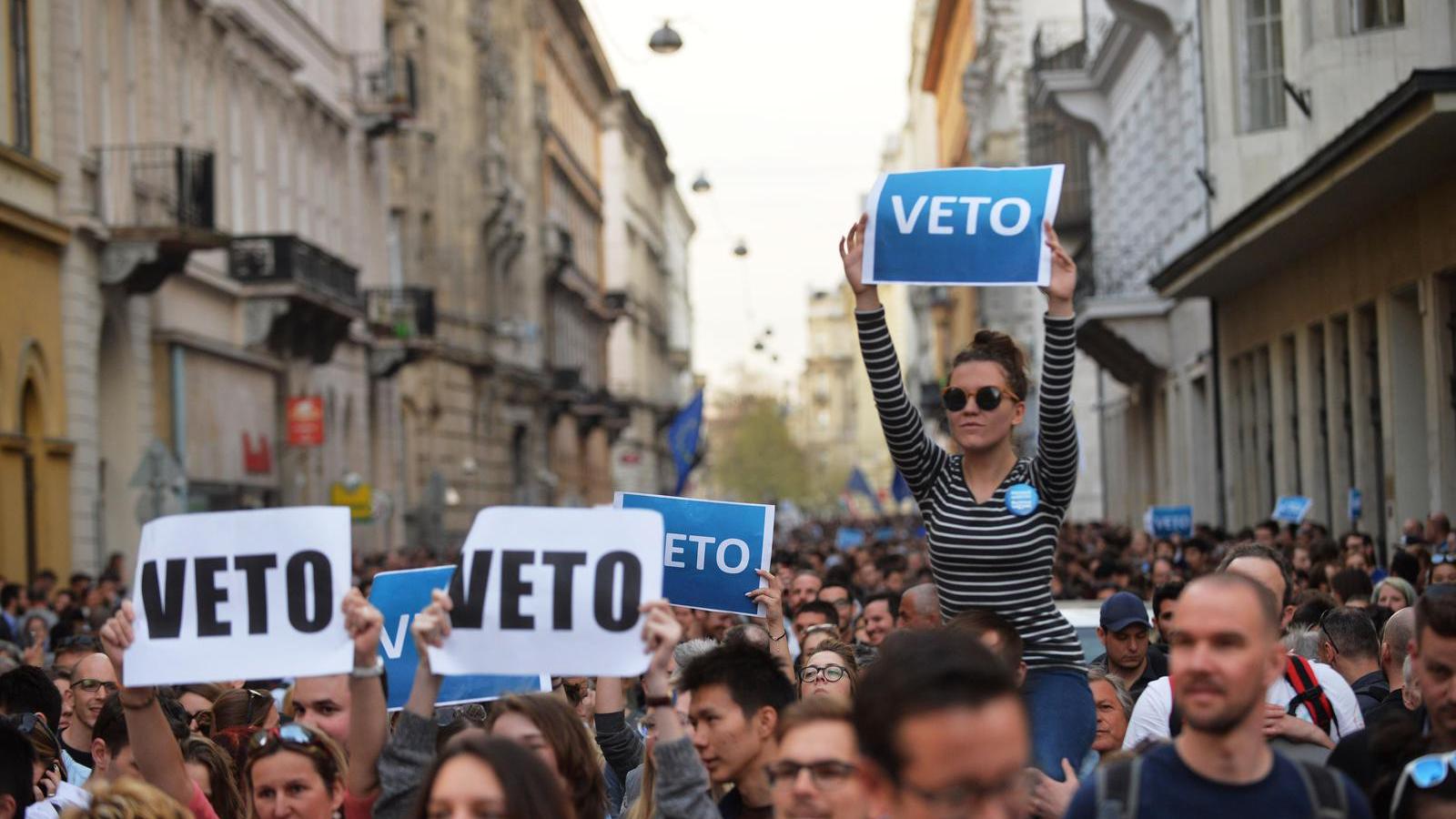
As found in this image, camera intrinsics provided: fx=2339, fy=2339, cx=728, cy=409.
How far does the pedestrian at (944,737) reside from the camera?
13.1 ft

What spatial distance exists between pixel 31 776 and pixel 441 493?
39.7 metres

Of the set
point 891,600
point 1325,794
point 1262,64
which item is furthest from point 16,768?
point 1262,64

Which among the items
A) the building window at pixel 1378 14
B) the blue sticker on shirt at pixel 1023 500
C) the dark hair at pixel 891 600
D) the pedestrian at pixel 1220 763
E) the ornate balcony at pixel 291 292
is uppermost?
the building window at pixel 1378 14

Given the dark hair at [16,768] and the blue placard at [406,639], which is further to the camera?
the blue placard at [406,639]

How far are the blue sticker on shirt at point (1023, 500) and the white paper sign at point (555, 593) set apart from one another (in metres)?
1.21

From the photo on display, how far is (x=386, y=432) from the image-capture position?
49.6 meters

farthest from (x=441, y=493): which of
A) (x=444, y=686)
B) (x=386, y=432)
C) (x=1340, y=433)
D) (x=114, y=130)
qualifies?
(x=444, y=686)

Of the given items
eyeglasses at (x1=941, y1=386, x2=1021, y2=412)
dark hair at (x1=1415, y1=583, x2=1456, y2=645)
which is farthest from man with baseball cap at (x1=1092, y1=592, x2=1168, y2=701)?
dark hair at (x1=1415, y1=583, x2=1456, y2=645)

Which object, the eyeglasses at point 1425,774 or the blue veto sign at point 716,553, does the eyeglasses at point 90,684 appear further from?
Answer: the eyeglasses at point 1425,774

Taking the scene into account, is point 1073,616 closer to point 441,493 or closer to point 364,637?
point 364,637

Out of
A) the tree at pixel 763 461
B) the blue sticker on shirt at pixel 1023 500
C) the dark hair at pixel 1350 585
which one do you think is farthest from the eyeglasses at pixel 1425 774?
the tree at pixel 763 461

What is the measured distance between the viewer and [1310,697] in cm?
752

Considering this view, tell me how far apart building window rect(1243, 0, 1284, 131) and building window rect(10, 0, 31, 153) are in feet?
48.6

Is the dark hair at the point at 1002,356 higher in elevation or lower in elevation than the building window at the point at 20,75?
lower
